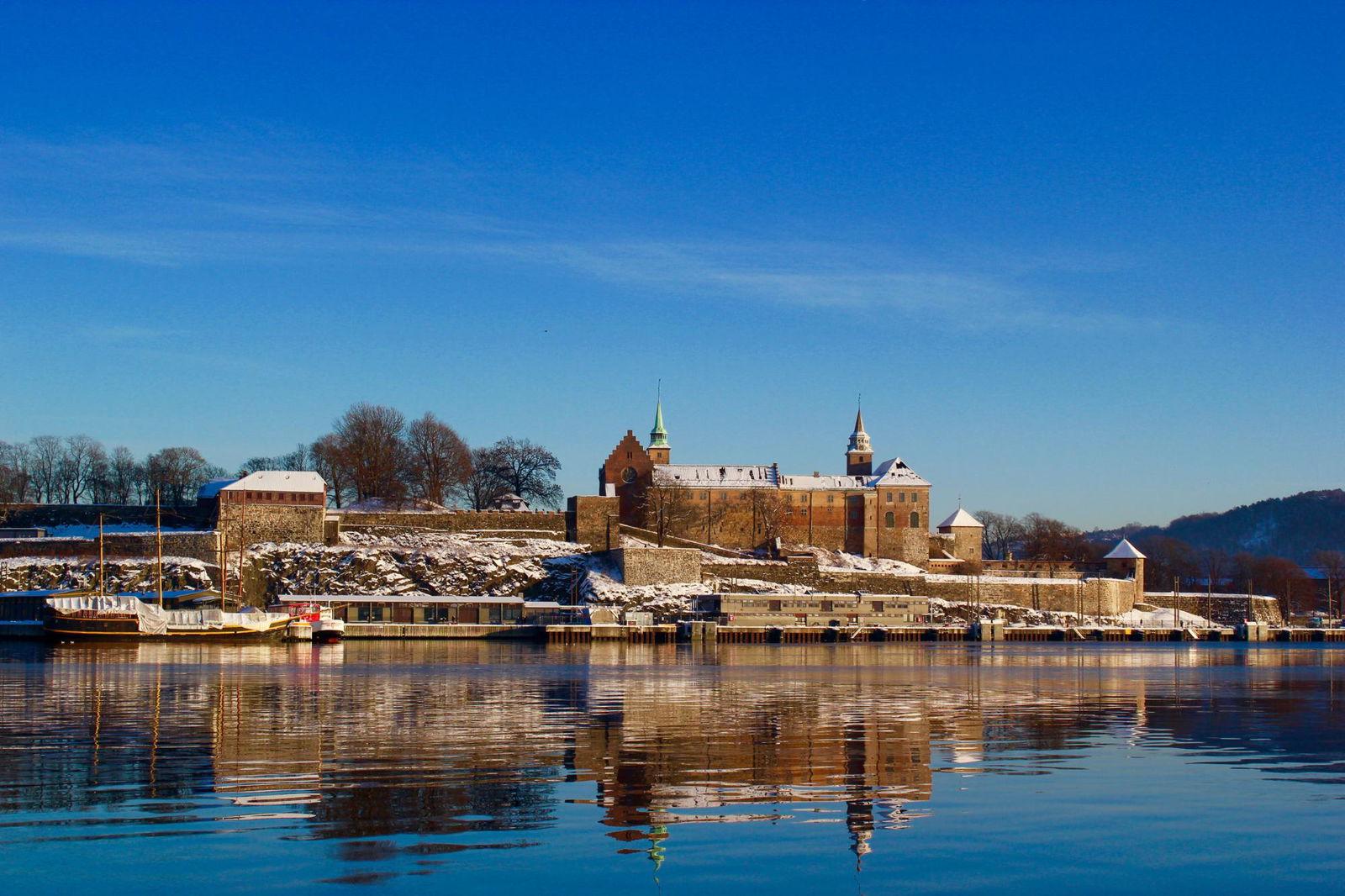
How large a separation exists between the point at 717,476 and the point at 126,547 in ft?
157

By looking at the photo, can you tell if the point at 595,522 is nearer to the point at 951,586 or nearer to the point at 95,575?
the point at 951,586

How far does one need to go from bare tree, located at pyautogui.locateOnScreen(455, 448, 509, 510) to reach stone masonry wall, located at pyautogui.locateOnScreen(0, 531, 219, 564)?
2818cm

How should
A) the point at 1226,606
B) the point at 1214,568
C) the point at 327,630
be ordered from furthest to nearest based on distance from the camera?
the point at 1214,568
the point at 1226,606
the point at 327,630

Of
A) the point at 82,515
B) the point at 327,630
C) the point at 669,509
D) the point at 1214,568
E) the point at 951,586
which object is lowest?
the point at 327,630

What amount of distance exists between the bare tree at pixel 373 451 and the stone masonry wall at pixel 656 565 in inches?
842

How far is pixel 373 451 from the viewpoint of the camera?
105625mm

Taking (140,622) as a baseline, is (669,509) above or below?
above

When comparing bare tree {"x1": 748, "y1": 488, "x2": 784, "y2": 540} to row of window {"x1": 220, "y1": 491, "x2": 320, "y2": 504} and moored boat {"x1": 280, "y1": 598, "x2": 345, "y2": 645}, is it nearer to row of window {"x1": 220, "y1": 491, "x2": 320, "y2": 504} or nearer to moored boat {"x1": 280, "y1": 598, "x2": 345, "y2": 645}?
row of window {"x1": 220, "y1": 491, "x2": 320, "y2": 504}

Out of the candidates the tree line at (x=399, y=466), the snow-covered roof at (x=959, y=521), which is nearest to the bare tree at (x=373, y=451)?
the tree line at (x=399, y=466)

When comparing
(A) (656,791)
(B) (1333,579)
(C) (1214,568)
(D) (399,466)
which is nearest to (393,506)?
(D) (399,466)

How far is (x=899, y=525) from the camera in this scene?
11300 cm

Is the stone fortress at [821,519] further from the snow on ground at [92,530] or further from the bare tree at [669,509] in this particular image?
the snow on ground at [92,530]

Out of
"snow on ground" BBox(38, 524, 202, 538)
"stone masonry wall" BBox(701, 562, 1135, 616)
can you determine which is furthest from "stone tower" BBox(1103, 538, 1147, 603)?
"snow on ground" BBox(38, 524, 202, 538)

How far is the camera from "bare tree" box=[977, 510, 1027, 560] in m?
155
